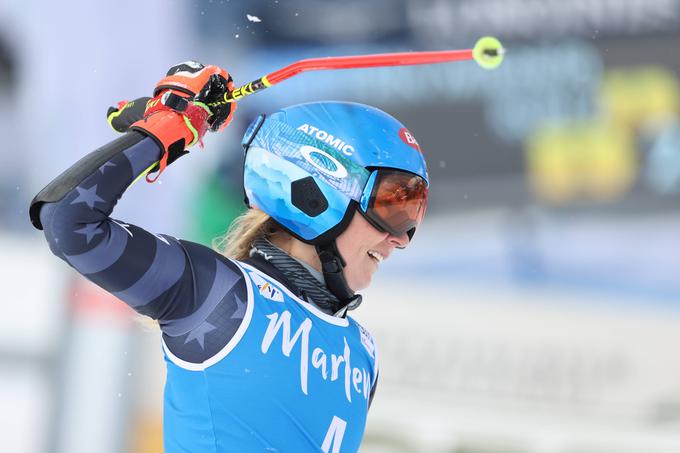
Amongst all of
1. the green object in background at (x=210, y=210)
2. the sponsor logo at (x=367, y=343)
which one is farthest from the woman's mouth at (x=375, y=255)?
the green object in background at (x=210, y=210)

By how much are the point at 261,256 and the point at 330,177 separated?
0.31 m

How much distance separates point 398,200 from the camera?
11.1ft

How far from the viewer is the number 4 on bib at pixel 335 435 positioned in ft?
10.5

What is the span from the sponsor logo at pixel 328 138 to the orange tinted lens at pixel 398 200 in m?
0.13

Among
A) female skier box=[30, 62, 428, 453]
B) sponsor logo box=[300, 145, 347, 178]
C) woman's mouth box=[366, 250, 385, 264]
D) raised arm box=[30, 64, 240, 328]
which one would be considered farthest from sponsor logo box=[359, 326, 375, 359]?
raised arm box=[30, 64, 240, 328]

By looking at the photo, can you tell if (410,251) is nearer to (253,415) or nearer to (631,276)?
(631,276)

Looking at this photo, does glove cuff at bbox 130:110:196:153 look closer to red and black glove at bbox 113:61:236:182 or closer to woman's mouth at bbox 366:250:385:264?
red and black glove at bbox 113:61:236:182

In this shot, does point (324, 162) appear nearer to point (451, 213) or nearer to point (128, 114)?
point (128, 114)

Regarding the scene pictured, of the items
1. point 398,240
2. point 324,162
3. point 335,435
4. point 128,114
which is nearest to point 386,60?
point 324,162

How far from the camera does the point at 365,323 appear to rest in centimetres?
937

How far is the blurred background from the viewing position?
9.07 metres

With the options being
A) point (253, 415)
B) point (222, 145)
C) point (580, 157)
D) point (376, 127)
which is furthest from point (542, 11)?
point (253, 415)

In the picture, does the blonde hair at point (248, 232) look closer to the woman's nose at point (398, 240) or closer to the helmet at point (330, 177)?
the helmet at point (330, 177)

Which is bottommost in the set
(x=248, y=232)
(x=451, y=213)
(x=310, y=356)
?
(x=310, y=356)
